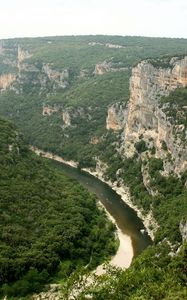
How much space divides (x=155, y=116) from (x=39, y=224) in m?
41.0

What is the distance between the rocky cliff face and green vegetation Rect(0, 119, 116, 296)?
16.0m

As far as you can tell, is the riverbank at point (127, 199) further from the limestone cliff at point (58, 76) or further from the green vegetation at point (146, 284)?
the limestone cliff at point (58, 76)

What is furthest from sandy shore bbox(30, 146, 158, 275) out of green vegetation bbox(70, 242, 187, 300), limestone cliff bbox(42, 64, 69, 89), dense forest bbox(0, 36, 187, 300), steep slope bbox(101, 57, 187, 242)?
limestone cliff bbox(42, 64, 69, 89)

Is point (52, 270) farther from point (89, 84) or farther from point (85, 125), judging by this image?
point (89, 84)

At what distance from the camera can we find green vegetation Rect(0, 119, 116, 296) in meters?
68.4

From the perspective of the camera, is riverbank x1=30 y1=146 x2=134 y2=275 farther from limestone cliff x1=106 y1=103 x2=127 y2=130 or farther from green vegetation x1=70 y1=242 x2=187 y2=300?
limestone cliff x1=106 y1=103 x2=127 y2=130

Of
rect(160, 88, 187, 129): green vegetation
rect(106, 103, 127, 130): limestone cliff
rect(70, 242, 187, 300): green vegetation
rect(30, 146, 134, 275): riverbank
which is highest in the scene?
rect(160, 88, 187, 129): green vegetation

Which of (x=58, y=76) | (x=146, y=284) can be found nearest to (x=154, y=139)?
(x=146, y=284)

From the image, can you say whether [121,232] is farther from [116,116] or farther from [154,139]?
[116,116]

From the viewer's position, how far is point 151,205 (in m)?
97.6

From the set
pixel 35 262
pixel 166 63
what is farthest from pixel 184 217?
pixel 166 63

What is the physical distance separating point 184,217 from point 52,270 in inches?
717

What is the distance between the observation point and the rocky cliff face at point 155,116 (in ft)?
330

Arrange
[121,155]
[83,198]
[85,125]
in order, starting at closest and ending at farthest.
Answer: [83,198], [121,155], [85,125]
